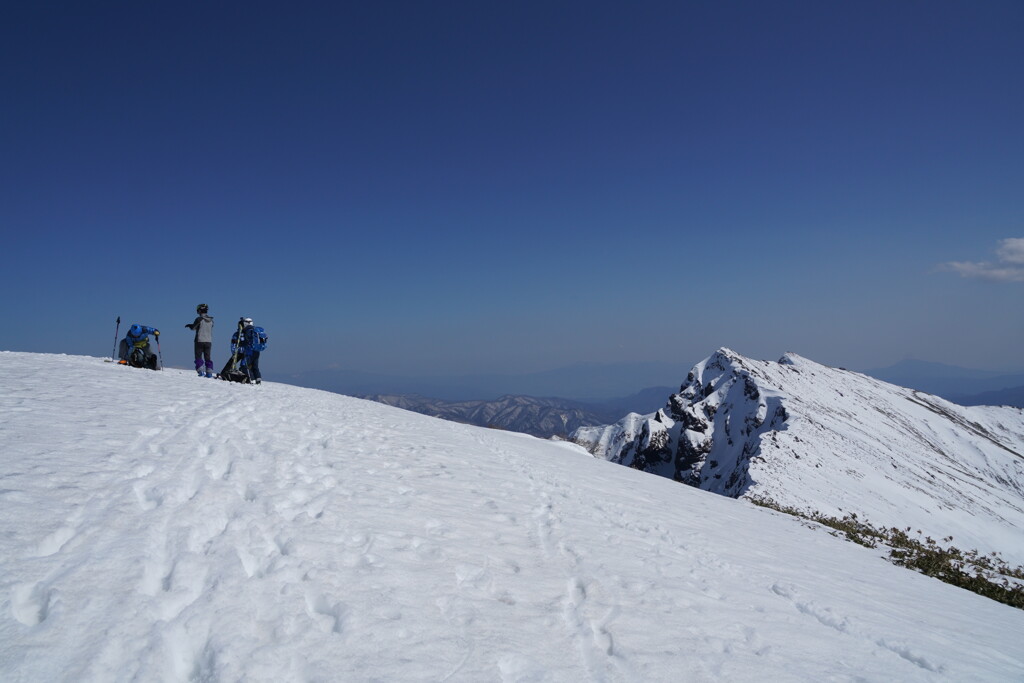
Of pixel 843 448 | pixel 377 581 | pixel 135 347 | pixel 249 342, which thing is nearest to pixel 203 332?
pixel 249 342

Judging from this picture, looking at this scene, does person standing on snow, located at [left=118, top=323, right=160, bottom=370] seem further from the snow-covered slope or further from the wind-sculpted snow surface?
the snow-covered slope

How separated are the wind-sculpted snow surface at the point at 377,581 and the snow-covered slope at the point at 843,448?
45937 mm

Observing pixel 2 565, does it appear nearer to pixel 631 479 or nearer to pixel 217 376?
pixel 631 479

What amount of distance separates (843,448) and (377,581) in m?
88.8

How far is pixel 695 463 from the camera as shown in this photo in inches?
4200

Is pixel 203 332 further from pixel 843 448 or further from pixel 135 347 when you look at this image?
pixel 843 448

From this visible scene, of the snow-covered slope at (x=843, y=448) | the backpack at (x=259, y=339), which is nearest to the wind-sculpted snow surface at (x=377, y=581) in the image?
the backpack at (x=259, y=339)

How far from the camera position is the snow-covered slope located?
55.1 meters

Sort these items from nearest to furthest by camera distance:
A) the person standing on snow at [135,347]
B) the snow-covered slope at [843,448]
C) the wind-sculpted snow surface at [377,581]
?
1. the wind-sculpted snow surface at [377,581]
2. the person standing on snow at [135,347]
3. the snow-covered slope at [843,448]

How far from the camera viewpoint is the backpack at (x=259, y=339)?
21.8 meters

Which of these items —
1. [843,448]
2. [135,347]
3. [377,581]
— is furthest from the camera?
[843,448]

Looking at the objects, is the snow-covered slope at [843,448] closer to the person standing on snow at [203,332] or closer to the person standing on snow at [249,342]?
the person standing on snow at [249,342]

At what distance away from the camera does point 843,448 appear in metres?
73.4

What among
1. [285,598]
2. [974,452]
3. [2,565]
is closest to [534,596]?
[285,598]
